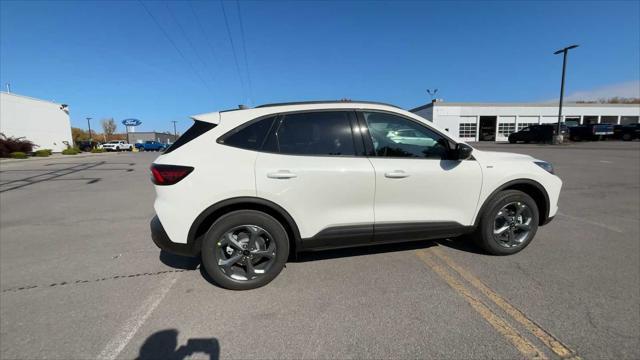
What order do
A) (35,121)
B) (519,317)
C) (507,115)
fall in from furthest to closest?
(507,115) < (35,121) < (519,317)

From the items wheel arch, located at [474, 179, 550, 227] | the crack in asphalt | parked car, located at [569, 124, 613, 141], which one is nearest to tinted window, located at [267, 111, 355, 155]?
wheel arch, located at [474, 179, 550, 227]

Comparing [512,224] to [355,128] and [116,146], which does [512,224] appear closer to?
[355,128]

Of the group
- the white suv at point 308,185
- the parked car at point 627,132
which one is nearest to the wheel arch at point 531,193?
the white suv at point 308,185

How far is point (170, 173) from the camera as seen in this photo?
278cm

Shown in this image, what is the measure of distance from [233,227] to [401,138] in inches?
78.0

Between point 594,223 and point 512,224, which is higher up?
point 512,224

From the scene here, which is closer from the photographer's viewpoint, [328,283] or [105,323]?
[105,323]

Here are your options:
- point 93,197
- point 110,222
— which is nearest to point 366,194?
point 110,222

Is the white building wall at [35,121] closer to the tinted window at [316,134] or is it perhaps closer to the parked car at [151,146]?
the parked car at [151,146]

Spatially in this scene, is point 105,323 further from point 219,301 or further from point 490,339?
point 490,339

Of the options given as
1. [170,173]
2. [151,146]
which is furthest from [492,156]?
[151,146]

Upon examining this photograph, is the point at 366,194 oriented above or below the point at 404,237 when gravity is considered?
above

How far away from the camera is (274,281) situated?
3.16 m

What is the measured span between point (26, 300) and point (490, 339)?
412cm
